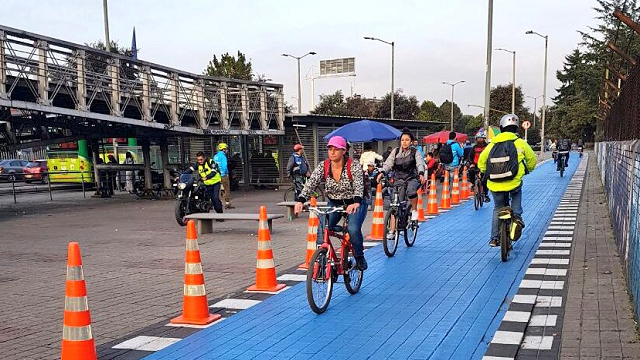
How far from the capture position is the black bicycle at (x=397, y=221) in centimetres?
927

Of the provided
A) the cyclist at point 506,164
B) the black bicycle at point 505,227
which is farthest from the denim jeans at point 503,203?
the black bicycle at point 505,227

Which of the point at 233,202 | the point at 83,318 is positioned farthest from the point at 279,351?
the point at 233,202

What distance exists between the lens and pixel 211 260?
9.59 metres

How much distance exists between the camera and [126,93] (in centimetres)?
1847

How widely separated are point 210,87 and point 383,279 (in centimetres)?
1619

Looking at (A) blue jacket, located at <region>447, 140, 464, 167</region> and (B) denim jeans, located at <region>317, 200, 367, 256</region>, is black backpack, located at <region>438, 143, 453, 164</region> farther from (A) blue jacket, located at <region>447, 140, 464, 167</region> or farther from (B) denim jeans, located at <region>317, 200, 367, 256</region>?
(B) denim jeans, located at <region>317, 200, 367, 256</region>

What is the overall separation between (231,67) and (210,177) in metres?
38.2

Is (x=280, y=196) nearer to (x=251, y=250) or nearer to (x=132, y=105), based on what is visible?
(x=132, y=105)

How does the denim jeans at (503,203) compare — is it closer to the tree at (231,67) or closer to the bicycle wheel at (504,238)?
the bicycle wheel at (504,238)

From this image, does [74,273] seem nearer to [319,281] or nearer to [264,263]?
[319,281]

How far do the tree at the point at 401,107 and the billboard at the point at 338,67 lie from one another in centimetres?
790

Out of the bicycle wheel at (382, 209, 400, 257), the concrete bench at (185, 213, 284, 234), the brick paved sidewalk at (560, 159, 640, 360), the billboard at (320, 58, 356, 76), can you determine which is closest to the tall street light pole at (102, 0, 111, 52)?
the concrete bench at (185, 213, 284, 234)

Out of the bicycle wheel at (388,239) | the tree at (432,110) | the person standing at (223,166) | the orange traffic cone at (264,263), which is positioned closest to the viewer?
the orange traffic cone at (264,263)

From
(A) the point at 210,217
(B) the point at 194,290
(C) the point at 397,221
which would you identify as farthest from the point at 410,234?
(B) the point at 194,290
